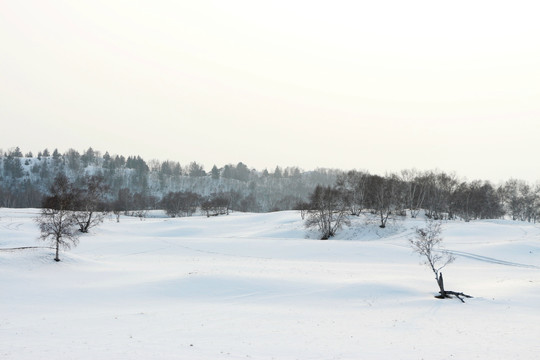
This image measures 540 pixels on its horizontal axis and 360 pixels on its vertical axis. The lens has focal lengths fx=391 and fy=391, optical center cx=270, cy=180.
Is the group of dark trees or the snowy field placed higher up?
the group of dark trees

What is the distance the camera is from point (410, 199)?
106 metres

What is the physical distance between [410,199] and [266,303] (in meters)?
86.9

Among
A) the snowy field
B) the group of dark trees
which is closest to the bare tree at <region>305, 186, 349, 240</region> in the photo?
the group of dark trees

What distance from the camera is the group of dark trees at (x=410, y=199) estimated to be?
75.1m

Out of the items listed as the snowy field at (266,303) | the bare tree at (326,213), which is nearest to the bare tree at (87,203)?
the snowy field at (266,303)

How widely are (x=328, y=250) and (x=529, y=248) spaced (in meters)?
26.7

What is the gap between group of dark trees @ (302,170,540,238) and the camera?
246ft

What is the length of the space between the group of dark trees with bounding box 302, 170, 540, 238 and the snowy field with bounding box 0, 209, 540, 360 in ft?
60.9

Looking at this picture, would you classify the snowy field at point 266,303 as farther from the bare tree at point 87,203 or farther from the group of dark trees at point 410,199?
the group of dark trees at point 410,199

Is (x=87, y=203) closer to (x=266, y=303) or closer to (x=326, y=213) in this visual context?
(x=326, y=213)

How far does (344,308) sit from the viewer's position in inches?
1036

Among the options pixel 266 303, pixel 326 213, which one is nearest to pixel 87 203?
pixel 326 213

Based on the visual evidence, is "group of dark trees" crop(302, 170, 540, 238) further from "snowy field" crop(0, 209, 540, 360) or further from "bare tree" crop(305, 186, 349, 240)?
"snowy field" crop(0, 209, 540, 360)

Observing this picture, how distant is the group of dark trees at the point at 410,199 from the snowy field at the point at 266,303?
18.6 meters
